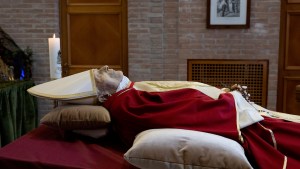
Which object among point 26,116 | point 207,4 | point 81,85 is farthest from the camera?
point 207,4

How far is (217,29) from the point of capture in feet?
12.9

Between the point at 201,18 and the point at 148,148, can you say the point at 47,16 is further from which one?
the point at 148,148

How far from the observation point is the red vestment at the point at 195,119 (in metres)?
1.43

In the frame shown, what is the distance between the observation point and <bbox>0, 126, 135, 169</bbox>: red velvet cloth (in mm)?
1461

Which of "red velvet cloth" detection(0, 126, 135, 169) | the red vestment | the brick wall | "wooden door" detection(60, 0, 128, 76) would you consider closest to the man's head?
the red vestment

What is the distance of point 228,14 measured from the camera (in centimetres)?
388

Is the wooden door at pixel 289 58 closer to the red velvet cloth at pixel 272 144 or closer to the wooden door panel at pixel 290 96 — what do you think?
the wooden door panel at pixel 290 96

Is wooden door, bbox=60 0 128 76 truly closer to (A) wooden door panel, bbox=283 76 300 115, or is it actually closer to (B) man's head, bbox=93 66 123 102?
(A) wooden door panel, bbox=283 76 300 115

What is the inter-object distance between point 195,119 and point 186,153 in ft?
0.89

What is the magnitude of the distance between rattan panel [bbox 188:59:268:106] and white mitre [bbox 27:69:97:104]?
2.28 metres

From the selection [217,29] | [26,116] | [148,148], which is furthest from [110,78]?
[217,29]

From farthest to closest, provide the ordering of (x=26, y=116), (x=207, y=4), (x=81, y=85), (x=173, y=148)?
(x=207, y=4), (x=26, y=116), (x=81, y=85), (x=173, y=148)

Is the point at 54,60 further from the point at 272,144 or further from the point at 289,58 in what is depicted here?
the point at 289,58

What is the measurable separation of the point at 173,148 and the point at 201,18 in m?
2.85
